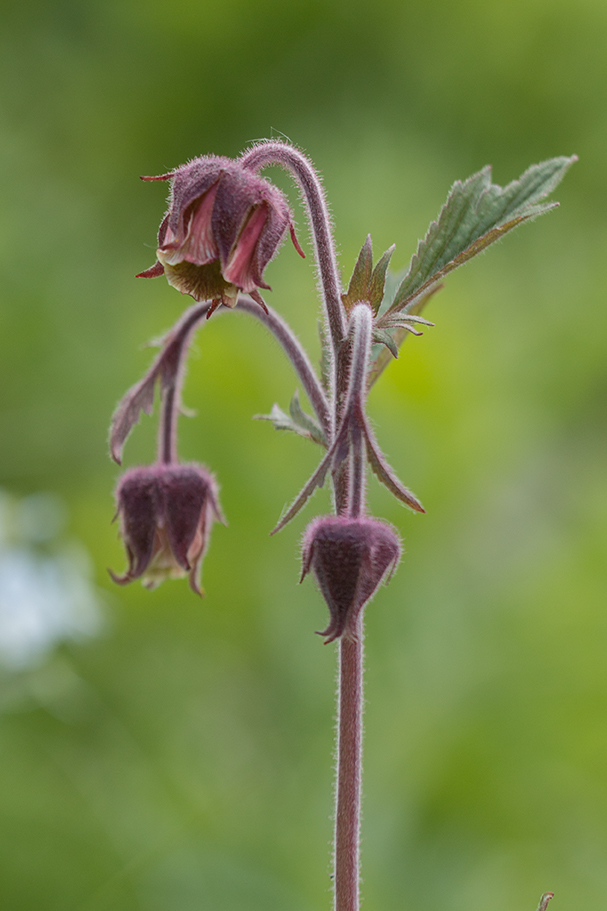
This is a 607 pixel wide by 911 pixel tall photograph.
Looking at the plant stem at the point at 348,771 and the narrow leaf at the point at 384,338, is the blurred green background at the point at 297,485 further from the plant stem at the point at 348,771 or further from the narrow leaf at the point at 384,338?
the plant stem at the point at 348,771

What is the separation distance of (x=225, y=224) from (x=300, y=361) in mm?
119

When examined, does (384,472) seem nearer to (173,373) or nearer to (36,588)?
(173,373)

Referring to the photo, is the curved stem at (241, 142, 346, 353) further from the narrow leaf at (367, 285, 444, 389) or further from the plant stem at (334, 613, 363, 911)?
the plant stem at (334, 613, 363, 911)

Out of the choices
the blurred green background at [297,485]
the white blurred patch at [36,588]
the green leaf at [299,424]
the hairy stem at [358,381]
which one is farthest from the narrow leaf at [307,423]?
the white blurred patch at [36,588]

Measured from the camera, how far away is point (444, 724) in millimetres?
1601

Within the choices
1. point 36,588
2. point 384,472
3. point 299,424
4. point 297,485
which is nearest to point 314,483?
point 384,472

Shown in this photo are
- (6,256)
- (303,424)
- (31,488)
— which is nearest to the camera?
(303,424)

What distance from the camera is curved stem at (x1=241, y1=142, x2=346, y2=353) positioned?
0.48 metres

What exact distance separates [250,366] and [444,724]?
31.5 inches

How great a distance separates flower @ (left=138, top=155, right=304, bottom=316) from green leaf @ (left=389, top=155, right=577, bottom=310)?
0.32 ft

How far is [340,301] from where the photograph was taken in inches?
19.3

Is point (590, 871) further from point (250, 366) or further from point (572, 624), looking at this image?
point (250, 366)

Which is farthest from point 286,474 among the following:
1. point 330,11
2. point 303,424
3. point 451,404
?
point 330,11

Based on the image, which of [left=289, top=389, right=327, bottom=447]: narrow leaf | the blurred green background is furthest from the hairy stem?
the blurred green background
